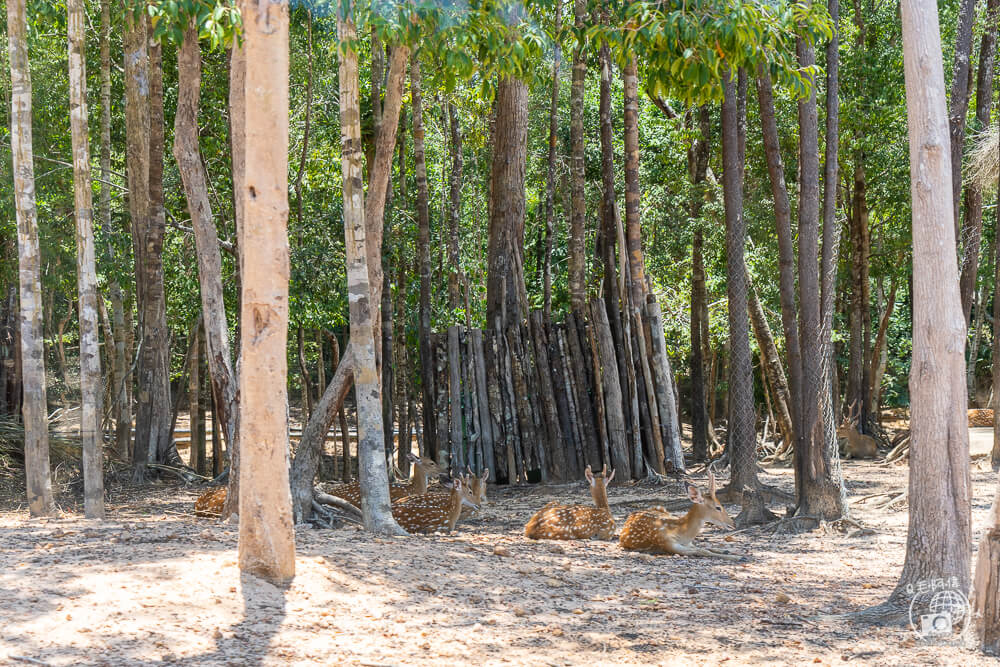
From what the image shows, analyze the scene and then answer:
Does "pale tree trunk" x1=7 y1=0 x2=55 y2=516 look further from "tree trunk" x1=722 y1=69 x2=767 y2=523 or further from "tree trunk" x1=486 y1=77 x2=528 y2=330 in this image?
"tree trunk" x1=722 y1=69 x2=767 y2=523

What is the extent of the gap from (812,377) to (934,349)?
10.5 ft

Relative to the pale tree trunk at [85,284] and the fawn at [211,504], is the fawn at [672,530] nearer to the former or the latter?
the fawn at [211,504]

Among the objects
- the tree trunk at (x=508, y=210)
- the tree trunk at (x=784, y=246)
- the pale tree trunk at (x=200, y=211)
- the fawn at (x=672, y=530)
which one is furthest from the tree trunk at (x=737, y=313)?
the pale tree trunk at (x=200, y=211)

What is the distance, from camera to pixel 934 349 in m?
5.41

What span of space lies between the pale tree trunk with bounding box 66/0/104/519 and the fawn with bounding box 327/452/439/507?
88.5 inches

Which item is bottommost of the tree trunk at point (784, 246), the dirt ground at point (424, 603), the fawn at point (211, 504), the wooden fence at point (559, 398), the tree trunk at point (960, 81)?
the dirt ground at point (424, 603)

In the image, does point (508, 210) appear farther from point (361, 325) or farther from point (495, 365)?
point (361, 325)

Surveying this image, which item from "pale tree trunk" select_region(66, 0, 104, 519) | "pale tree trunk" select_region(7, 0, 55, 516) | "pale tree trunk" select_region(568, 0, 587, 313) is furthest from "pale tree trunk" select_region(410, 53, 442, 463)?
"pale tree trunk" select_region(7, 0, 55, 516)

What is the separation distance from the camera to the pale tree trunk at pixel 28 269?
8.58 m

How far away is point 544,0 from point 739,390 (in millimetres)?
4508

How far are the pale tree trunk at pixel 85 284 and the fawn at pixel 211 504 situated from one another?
86 centimetres

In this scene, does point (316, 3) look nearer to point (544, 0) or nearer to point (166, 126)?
point (544, 0)

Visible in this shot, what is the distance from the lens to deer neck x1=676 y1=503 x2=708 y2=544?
801 cm

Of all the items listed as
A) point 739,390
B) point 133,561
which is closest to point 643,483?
point 739,390
